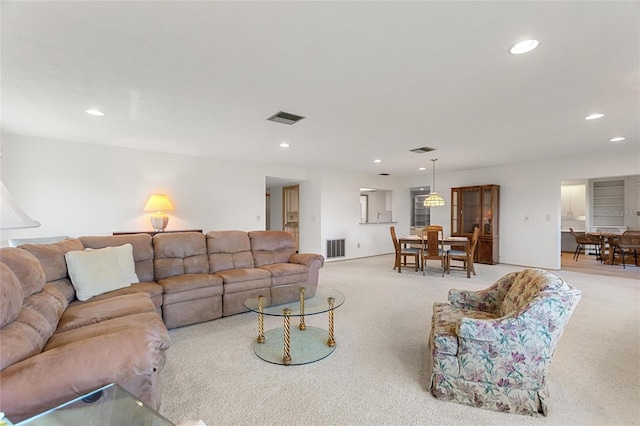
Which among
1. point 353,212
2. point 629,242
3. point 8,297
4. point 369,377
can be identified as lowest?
point 369,377

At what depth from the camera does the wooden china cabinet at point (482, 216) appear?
6.58 m

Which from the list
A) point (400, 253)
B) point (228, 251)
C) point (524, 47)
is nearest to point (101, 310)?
point (228, 251)

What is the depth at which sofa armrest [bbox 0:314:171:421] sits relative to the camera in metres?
1.14

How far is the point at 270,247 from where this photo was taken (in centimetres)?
422

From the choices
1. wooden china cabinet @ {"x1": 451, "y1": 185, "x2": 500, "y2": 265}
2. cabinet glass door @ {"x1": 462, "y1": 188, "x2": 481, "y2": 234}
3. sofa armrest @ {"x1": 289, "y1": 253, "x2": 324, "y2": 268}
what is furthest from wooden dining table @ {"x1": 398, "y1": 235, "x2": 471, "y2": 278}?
sofa armrest @ {"x1": 289, "y1": 253, "x2": 324, "y2": 268}

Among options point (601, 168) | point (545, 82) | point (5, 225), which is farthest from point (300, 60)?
point (601, 168)

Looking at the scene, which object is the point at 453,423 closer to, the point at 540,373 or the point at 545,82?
the point at 540,373

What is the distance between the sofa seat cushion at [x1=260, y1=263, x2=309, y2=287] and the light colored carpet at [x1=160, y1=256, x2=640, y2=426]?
576 mm

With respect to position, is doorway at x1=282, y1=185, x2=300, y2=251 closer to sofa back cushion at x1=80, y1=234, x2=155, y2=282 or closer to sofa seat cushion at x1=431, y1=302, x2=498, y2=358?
sofa back cushion at x1=80, y1=234, x2=155, y2=282

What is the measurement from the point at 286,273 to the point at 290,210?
4688mm

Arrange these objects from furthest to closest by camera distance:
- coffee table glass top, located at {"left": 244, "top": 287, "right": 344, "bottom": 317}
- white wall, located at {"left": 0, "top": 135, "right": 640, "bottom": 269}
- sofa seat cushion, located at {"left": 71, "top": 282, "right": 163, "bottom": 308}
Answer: white wall, located at {"left": 0, "top": 135, "right": 640, "bottom": 269}
sofa seat cushion, located at {"left": 71, "top": 282, "right": 163, "bottom": 308}
coffee table glass top, located at {"left": 244, "top": 287, "right": 344, "bottom": 317}

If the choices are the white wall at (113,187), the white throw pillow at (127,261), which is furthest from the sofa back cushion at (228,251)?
the white wall at (113,187)

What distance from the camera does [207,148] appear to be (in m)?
4.88

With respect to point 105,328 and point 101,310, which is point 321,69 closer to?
point 105,328
